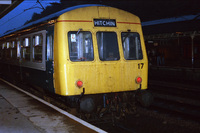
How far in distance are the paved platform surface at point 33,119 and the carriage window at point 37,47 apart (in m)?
1.32

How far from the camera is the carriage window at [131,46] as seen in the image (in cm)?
654

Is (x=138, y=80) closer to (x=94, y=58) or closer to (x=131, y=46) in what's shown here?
(x=131, y=46)

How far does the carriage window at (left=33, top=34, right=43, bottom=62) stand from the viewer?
711 cm

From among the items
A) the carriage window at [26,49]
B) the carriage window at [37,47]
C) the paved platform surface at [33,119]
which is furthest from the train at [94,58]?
the carriage window at [26,49]

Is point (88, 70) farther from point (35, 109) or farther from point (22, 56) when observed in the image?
point (22, 56)

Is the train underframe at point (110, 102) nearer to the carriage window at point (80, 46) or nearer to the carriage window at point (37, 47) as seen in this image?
the carriage window at point (80, 46)

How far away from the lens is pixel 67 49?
586 cm

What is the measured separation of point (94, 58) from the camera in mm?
6094

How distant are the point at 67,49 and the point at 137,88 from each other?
2.15 metres

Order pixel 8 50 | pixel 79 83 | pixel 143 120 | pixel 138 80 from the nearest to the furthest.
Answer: pixel 79 83
pixel 138 80
pixel 143 120
pixel 8 50

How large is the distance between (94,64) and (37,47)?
2.24 m

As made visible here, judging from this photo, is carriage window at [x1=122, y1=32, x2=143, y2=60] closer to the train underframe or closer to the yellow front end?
the yellow front end

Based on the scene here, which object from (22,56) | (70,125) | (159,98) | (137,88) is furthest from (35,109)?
(159,98)

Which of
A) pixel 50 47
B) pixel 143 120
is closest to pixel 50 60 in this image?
pixel 50 47
